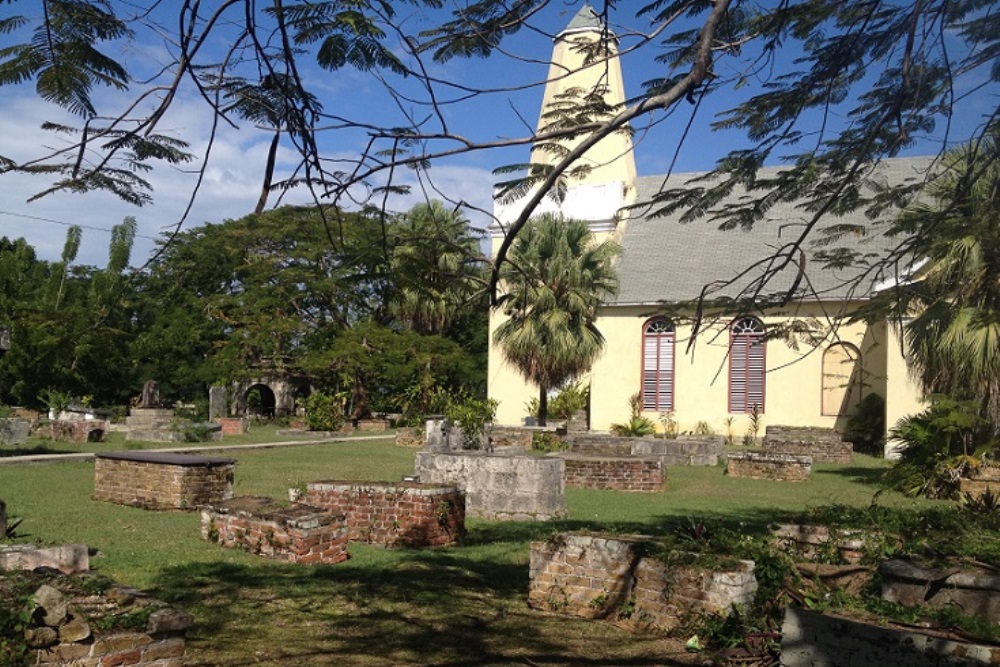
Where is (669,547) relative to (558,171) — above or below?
below

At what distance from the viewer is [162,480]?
39.9ft

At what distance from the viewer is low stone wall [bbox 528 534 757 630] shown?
21.4 feet

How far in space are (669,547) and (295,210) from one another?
376cm

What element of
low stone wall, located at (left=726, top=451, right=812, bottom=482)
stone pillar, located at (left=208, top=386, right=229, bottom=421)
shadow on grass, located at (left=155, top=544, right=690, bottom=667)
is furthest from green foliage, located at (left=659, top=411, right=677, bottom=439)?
shadow on grass, located at (left=155, top=544, right=690, bottom=667)

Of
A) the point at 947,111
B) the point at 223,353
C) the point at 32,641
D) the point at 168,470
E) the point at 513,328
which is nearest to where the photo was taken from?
the point at 32,641

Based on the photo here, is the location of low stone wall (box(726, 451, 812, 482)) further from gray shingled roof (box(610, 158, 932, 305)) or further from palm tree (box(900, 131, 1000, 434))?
gray shingled roof (box(610, 158, 932, 305))

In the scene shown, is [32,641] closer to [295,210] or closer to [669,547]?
[295,210]

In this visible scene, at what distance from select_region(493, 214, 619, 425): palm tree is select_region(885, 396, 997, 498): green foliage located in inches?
477

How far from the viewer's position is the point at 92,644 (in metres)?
4.87

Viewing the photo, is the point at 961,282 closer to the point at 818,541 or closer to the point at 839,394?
the point at 818,541

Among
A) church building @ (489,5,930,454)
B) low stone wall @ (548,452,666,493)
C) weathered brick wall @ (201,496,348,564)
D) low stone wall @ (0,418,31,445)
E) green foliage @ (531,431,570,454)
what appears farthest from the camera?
church building @ (489,5,930,454)

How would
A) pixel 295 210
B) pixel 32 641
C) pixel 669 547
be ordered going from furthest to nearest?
pixel 669 547, pixel 295 210, pixel 32 641

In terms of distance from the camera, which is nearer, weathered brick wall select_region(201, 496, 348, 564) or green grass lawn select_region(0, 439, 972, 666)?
green grass lawn select_region(0, 439, 972, 666)

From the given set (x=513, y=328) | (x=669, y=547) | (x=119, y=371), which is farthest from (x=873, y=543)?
Result: (x=119, y=371)
